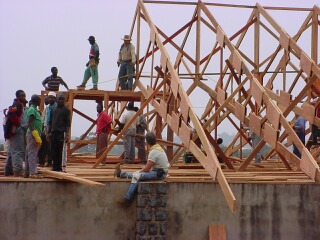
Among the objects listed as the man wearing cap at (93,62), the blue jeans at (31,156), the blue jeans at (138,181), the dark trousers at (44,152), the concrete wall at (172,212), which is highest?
the man wearing cap at (93,62)

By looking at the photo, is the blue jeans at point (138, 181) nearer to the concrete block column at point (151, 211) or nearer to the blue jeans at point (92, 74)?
the concrete block column at point (151, 211)

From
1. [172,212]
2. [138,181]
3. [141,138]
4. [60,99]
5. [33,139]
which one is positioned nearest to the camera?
[138,181]

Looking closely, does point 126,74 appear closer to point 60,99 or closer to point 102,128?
point 102,128

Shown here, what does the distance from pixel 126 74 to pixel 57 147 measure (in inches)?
283

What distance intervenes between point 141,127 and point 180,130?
3190 mm

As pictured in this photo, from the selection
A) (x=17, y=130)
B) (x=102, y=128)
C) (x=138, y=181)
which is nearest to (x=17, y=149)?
(x=17, y=130)

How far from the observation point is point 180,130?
629 inches

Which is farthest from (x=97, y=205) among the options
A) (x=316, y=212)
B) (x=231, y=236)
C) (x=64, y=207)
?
(x=316, y=212)

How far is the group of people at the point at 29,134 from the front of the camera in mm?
13844

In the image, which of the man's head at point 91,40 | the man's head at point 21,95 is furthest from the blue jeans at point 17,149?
the man's head at point 91,40

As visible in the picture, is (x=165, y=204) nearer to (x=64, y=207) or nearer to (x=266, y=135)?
(x=64, y=207)

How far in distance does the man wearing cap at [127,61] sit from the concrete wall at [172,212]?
303 inches

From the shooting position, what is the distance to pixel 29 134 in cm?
1385

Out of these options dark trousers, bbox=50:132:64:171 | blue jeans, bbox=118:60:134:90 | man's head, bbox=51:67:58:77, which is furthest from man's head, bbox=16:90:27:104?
blue jeans, bbox=118:60:134:90
